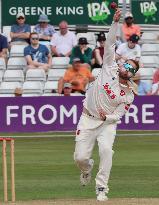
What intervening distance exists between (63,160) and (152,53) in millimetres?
7470

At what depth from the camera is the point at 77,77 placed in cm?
2216

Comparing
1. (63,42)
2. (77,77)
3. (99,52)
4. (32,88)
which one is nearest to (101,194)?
(77,77)

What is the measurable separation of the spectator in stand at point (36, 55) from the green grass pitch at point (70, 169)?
→ 2.93m

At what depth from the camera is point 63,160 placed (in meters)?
16.8

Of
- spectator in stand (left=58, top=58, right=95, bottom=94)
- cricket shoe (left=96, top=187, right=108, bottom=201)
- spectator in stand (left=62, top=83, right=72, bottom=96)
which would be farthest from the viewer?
spectator in stand (left=58, top=58, right=95, bottom=94)

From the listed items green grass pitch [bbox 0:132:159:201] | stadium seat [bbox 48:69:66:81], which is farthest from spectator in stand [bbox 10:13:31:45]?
green grass pitch [bbox 0:132:159:201]

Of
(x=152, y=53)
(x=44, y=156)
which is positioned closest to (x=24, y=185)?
(x=44, y=156)

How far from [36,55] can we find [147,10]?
3.04 m

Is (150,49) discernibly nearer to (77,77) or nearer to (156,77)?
(156,77)

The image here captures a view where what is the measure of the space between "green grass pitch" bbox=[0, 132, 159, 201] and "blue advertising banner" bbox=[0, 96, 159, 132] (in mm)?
1008

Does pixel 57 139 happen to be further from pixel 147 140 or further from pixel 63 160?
pixel 63 160

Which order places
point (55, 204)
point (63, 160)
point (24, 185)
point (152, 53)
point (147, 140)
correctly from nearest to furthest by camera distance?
1. point (55, 204)
2. point (24, 185)
3. point (63, 160)
4. point (147, 140)
5. point (152, 53)

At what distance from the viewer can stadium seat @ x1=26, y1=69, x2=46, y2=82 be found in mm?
23059

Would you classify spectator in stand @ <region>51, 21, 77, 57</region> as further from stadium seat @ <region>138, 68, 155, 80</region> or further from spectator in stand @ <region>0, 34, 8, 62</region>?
Result: stadium seat @ <region>138, 68, 155, 80</region>
